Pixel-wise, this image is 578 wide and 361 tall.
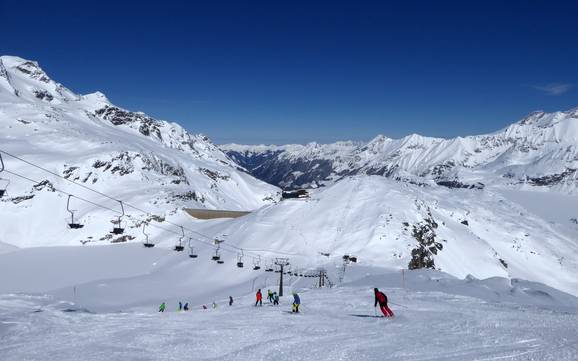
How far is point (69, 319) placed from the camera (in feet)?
90.1

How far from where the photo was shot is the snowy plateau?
17.4 metres

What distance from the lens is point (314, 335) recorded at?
18797 millimetres

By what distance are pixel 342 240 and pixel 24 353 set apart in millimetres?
67972

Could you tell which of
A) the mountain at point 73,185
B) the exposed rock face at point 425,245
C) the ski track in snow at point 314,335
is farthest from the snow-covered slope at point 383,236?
the ski track in snow at point 314,335

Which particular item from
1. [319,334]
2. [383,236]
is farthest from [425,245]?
[319,334]

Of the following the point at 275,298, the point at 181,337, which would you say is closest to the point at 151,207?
the point at 275,298

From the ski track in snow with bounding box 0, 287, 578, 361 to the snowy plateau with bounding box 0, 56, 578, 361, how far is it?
0.34 ft

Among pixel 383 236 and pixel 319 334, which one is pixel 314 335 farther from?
pixel 383 236

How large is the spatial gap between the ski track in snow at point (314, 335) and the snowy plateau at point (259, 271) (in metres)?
0.10

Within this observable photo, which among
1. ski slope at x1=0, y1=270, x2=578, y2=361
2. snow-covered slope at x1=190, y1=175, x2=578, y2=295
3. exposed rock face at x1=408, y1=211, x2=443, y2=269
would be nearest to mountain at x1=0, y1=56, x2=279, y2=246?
snow-covered slope at x1=190, y1=175, x2=578, y2=295

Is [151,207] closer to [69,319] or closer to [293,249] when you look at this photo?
[293,249]

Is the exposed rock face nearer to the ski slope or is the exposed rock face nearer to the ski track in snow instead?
the ski slope

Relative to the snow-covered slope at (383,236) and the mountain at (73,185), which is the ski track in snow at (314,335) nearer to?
the snow-covered slope at (383,236)

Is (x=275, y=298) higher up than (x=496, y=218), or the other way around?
(x=496, y=218)
